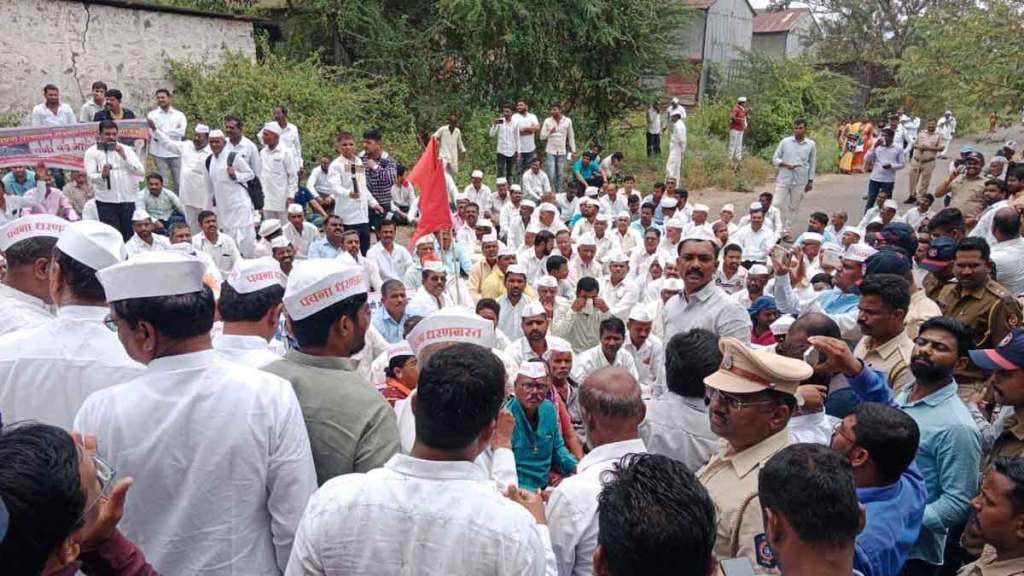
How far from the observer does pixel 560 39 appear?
688 inches

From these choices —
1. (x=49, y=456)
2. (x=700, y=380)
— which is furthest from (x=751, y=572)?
(x=49, y=456)

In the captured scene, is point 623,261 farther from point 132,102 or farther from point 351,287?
point 132,102

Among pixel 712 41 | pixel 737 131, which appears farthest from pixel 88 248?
pixel 712 41

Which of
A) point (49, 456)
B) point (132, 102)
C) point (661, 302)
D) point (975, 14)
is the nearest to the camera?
point (49, 456)

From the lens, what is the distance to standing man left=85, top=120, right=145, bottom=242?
876 cm

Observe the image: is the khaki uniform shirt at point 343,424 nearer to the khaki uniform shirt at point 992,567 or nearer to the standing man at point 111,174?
the khaki uniform shirt at point 992,567

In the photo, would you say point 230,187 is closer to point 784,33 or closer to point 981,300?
point 981,300

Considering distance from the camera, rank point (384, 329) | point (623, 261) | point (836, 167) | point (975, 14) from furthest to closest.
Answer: point (836, 167), point (975, 14), point (623, 261), point (384, 329)

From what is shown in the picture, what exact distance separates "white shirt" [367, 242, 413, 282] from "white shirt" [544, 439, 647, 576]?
597 cm

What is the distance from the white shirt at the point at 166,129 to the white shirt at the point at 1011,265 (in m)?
9.93

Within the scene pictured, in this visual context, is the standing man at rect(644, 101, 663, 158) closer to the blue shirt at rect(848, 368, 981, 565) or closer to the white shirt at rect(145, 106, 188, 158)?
the white shirt at rect(145, 106, 188, 158)

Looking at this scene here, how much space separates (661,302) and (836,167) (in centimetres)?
1540

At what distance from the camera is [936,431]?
9.18 ft

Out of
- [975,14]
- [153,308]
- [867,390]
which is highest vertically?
[975,14]
